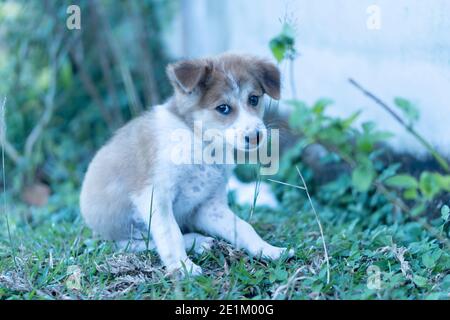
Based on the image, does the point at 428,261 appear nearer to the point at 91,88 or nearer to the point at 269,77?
the point at 269,77

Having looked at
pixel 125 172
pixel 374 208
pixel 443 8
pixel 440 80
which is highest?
pixel 443 8

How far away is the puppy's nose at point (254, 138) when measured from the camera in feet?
11.5

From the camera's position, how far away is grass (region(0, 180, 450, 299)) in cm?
317

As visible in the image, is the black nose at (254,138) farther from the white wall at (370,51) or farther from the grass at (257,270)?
the white wall at (370,51)

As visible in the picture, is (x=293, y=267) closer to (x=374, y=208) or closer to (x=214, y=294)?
(x=214, y=294)

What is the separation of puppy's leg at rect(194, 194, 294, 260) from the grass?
2.8 inches

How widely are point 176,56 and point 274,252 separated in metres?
5.52

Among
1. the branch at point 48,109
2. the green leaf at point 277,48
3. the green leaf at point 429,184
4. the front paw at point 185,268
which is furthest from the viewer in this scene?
the branch at point 48,109

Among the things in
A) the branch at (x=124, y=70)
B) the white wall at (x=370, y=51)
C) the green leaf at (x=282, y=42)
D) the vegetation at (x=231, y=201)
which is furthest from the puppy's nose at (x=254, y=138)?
the branch at (x=124, y=70)

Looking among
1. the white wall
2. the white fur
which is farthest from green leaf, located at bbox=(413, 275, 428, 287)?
the white wall

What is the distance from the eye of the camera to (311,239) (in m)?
3.98

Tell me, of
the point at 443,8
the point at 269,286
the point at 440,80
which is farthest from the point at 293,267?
the point at 443,8
